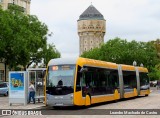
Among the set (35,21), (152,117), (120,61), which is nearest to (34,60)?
(35,21)

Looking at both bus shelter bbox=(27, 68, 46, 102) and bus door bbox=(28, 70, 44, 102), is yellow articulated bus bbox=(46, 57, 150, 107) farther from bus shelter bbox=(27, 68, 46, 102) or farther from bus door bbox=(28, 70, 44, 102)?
bus door bbox=(28, 70, 44, 102)

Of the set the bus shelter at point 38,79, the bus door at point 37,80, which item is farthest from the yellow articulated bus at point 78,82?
the bus door at point 37,80

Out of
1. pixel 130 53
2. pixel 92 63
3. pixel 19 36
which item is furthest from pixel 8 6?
pixel 92 63

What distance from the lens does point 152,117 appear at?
19375 millimetres

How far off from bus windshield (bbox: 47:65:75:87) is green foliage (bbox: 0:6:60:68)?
2857 cm

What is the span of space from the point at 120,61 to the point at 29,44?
4749 centimetres

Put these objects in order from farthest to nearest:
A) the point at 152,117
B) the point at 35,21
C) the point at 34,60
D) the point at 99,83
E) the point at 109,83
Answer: the point at 34,60, the point at 35,21, the point at 109,83, the point at 99,83, the point at 152,117

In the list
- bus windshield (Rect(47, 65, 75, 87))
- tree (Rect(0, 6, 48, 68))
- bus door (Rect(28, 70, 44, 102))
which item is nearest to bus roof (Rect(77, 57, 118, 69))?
bus windshield (Rect(47, 65, 75, 87))

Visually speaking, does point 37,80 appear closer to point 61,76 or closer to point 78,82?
point 61,76

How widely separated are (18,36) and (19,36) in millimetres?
161

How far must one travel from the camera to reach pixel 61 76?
26.9 m

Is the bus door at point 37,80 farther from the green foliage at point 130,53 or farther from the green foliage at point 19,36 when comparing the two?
the green foliage at point 130,53

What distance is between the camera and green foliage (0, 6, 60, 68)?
56.2 m

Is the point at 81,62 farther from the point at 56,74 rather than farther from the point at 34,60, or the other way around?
the point at 34,60
